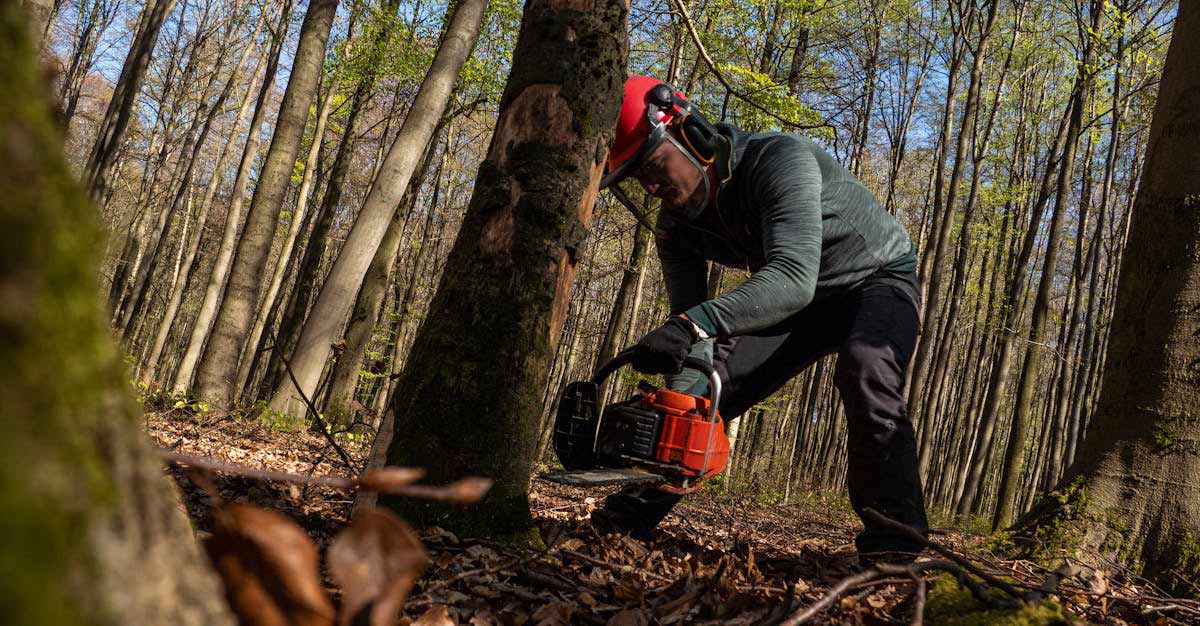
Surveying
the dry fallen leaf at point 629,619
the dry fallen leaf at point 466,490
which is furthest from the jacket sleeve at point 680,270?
the dry fallen leaf at point 466,490

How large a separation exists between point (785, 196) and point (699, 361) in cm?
79

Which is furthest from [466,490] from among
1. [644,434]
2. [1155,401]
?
[1155,401]

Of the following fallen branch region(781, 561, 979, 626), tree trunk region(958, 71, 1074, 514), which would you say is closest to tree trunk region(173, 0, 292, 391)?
fallen branch region(781, 561, 979, 626)

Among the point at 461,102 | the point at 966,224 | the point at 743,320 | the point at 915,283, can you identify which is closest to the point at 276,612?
the point at 743,320

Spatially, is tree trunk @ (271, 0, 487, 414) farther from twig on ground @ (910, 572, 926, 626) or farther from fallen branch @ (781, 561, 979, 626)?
twig on ground @ (910, 572, 926, 626)

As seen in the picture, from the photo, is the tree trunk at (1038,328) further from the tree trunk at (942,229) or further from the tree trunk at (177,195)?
the tree trunk at (177,195)

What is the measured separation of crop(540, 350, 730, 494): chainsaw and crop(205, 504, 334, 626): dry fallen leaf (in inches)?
82.4

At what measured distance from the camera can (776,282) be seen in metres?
2.73

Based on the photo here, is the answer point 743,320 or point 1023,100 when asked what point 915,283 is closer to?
point 743,320

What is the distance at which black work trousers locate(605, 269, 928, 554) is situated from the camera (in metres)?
2.82

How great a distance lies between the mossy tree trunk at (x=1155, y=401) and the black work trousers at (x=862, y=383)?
782mm

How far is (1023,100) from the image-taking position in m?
20.2

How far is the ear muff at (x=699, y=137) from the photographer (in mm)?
3189

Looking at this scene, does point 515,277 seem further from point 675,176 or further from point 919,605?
point 919,605
